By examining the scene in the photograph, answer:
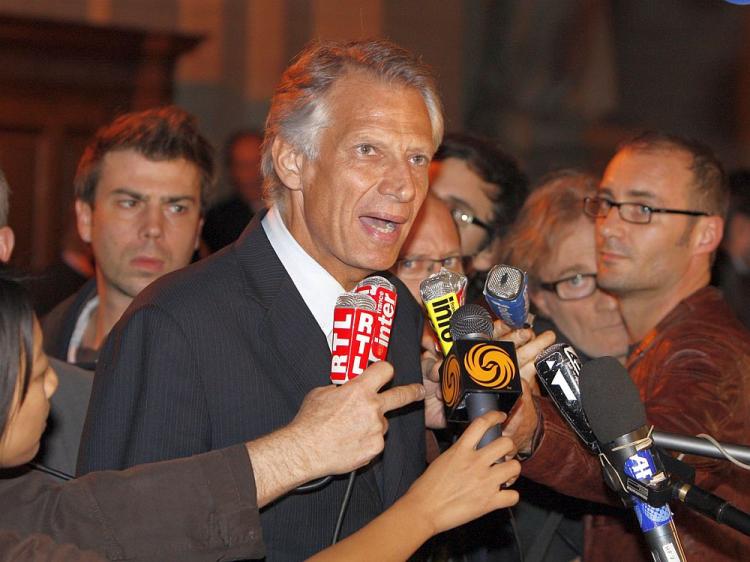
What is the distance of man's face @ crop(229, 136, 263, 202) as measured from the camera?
713cm

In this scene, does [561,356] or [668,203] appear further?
[668,203]

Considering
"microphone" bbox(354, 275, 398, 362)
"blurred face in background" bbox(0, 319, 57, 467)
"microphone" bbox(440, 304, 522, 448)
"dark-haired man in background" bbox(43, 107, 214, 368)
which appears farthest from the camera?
"dark-haired man in background" bbox(43, 107, 214, 368)

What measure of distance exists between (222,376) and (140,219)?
158 cm

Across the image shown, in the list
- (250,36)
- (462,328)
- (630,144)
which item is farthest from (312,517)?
(250,36)

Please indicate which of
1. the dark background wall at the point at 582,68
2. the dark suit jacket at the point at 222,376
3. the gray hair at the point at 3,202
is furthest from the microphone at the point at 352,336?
the dark background wall at the point at 582,68

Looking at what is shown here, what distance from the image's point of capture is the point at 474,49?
31.7 feet

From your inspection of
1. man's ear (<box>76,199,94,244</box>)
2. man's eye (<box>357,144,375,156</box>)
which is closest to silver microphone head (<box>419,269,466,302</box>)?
man's eye (<box>357,144,375,156</box>)

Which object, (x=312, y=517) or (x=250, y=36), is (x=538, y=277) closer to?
(x=312, y=517)

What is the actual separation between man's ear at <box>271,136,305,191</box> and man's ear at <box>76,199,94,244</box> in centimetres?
149

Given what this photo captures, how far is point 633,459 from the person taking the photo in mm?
1931

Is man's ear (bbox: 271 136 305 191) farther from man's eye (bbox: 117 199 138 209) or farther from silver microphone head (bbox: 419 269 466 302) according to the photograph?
man's eye (bbox: 117 199 138 209)

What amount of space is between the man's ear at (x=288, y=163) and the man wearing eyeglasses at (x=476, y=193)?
1.59 meters

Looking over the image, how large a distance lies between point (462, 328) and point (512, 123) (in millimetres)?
7752

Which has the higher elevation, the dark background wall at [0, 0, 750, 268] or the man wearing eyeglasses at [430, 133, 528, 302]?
the dark background wall at [0, 0, 750, 268]
